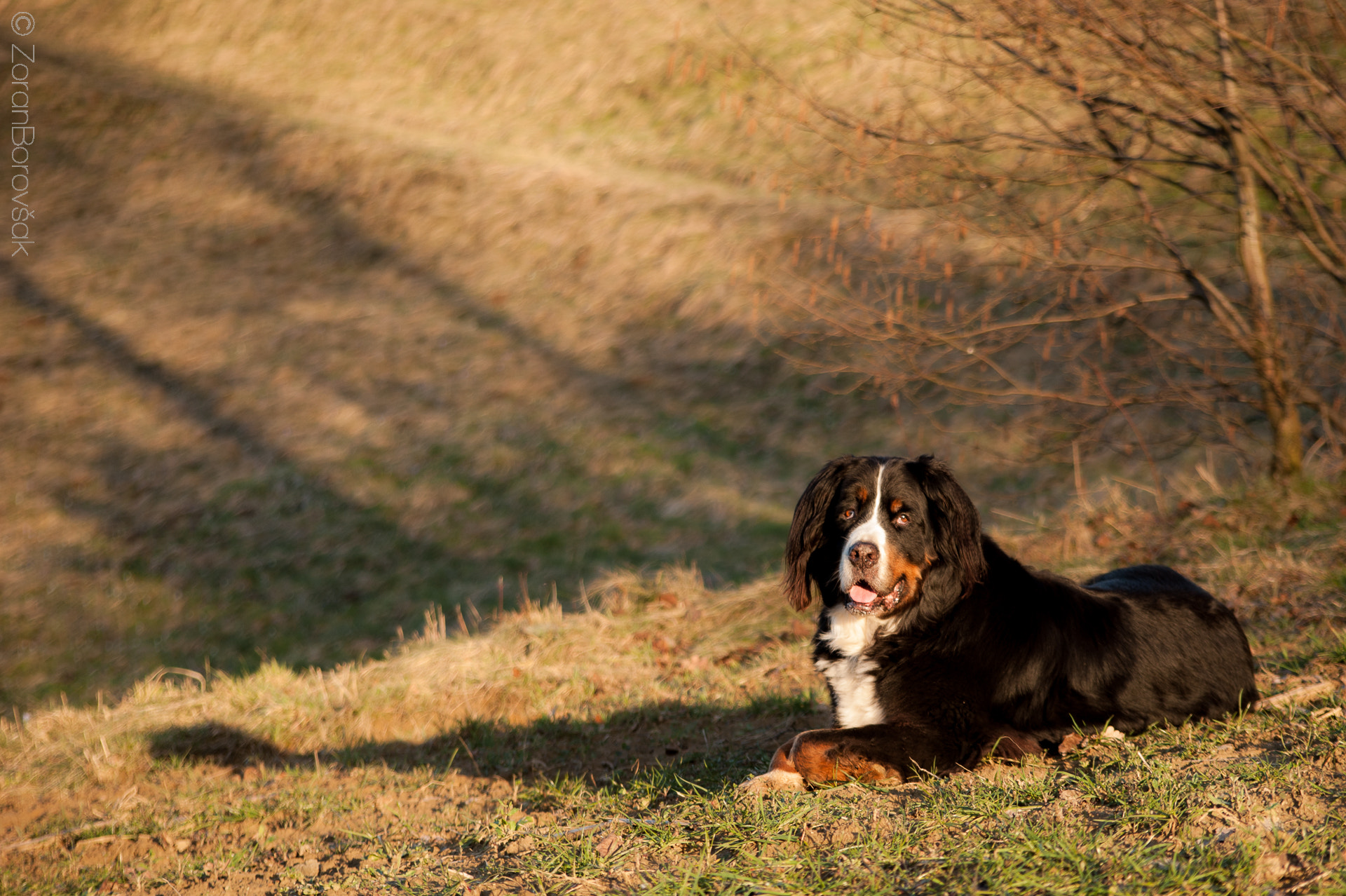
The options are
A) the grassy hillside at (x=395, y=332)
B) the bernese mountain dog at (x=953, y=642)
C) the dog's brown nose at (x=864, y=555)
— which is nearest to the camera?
the dog's brown nose at (x=864, y=555)

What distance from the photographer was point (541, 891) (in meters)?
3.21

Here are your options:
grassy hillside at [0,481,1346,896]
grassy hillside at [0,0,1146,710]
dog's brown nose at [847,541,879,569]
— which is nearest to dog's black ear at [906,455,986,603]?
dog's brown nose at [847,541,879,569]

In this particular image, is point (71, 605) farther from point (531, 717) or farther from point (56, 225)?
point (56, 225)

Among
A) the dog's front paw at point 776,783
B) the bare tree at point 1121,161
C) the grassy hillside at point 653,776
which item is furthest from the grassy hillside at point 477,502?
the bare tree at point 1121,161

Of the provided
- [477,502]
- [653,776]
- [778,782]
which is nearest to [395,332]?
[477,502]

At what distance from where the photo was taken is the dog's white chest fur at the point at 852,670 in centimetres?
432

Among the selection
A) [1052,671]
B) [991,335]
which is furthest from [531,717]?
[991,335]

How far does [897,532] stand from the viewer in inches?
167

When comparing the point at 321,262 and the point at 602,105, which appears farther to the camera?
the point at 602,105

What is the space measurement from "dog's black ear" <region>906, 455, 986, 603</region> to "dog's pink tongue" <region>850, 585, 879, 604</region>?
0.25 m

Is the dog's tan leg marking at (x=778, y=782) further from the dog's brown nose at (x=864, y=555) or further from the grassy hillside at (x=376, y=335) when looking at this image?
the grassy hillside at (x=376, y=335)

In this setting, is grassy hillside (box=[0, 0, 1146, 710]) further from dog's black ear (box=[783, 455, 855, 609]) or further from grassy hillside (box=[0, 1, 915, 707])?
dog's black ear (box=[783, 455, 855, 609])

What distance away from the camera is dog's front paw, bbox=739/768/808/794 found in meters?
3.95

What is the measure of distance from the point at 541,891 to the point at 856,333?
236 inches
